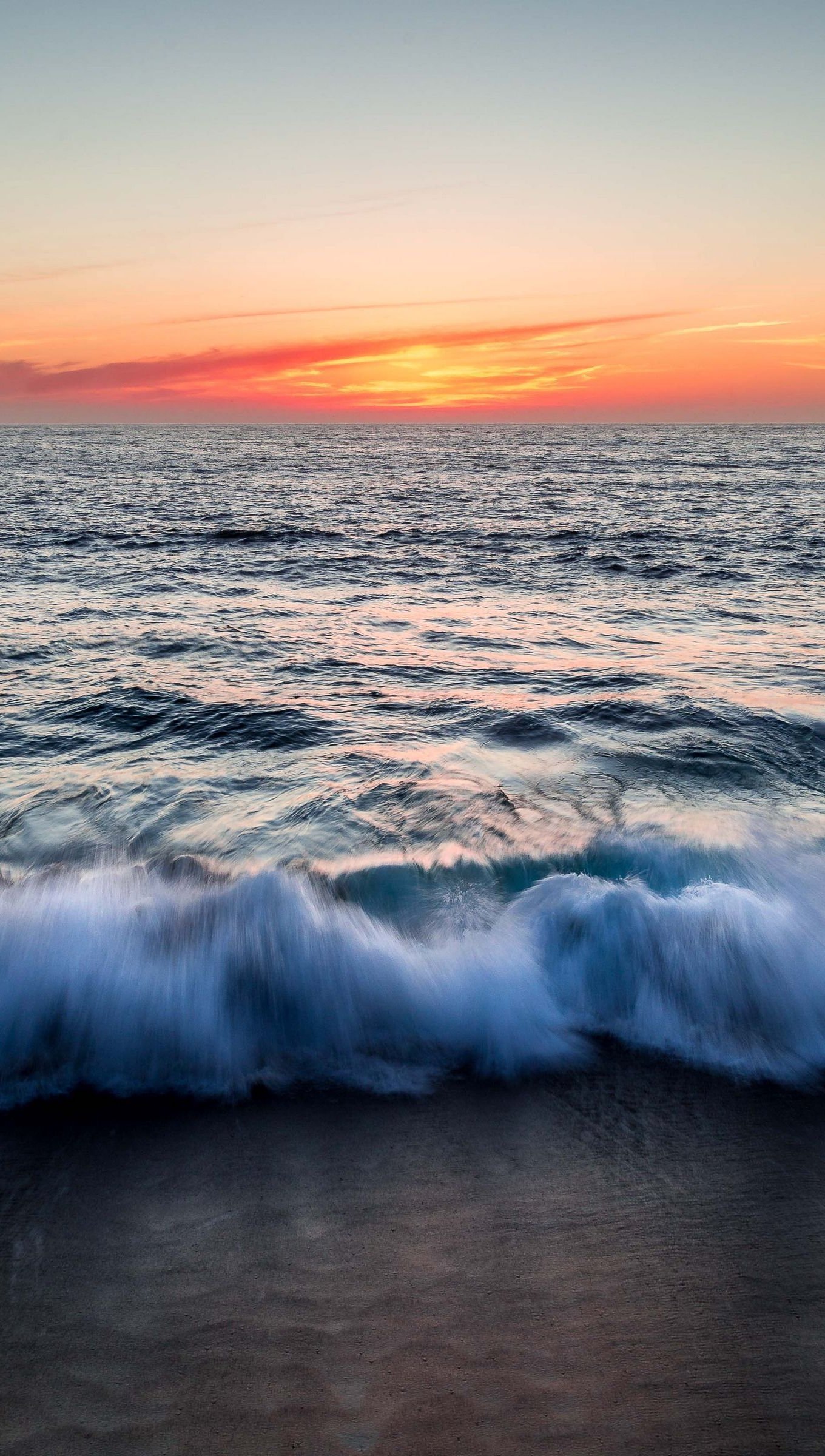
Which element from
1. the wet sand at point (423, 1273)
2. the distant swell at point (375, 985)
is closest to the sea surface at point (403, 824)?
the distant swell at point (375, 985)

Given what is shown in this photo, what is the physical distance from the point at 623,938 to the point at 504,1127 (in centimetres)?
136

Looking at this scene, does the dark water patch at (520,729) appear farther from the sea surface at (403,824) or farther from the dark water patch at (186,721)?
the dark water patch at (186,721)

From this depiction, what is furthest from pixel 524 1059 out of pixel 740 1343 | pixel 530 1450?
pixel 530 1450

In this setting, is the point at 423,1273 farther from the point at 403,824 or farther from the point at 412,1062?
the point at 403,824

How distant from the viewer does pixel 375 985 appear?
3943mm

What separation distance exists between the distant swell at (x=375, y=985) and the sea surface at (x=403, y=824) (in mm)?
15

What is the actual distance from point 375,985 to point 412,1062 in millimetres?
464

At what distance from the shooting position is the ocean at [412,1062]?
7.52 ft

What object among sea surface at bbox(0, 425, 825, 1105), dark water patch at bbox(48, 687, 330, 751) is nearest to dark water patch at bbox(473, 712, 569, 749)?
sea surface at bbox(0, 425, 825, 1105)

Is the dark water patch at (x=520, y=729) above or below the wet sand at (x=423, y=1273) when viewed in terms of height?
above

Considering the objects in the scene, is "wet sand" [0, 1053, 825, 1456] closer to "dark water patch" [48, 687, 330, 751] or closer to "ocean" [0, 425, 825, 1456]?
"ocean" [0, 425, 825, 1456]

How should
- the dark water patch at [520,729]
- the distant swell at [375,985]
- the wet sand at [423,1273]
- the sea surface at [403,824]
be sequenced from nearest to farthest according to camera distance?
the wet sand at [423,1273] → the distant swell at [375,985] → the sea surface at [403,824] → the dark water patch at [520,729]

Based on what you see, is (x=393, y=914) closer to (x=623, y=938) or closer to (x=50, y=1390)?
(x=623, y=938)

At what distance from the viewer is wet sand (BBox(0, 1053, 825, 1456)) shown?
2.19m
